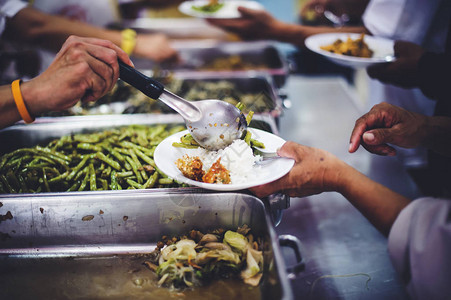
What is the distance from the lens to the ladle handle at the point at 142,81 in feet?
5.65

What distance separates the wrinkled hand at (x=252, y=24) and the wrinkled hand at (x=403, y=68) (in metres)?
1.46

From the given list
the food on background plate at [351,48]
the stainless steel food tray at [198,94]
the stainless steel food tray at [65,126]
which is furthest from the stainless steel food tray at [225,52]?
the stainless steel food tray at [65,126]

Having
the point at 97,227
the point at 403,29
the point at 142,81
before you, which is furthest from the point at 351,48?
the point at 97,227

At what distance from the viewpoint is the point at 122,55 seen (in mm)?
1858

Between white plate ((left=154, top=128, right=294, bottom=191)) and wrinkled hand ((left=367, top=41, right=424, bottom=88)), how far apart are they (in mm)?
1381

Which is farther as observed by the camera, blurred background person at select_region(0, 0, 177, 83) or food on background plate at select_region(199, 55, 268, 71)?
food on background plate at select_region(199, 55, 268, 71)

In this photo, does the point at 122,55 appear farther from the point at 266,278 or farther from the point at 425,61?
the point at 425,61

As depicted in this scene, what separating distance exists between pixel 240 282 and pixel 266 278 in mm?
134

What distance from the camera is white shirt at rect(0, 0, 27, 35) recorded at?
2771 millimetres

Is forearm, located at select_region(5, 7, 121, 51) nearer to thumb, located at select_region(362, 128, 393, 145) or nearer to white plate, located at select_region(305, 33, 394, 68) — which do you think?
white plate, located at select_region(305, 33, 394, 68)

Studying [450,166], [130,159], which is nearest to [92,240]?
[130,159]

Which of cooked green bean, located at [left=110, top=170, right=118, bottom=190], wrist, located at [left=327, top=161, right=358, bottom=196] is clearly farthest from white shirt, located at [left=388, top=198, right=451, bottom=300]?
cooked green bean, located at [left=110, top=170, right=118, bottom=190]

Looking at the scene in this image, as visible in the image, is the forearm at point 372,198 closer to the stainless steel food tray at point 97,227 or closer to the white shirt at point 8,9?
the stainless steel food tray at point 97,227

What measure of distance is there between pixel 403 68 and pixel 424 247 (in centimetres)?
182
